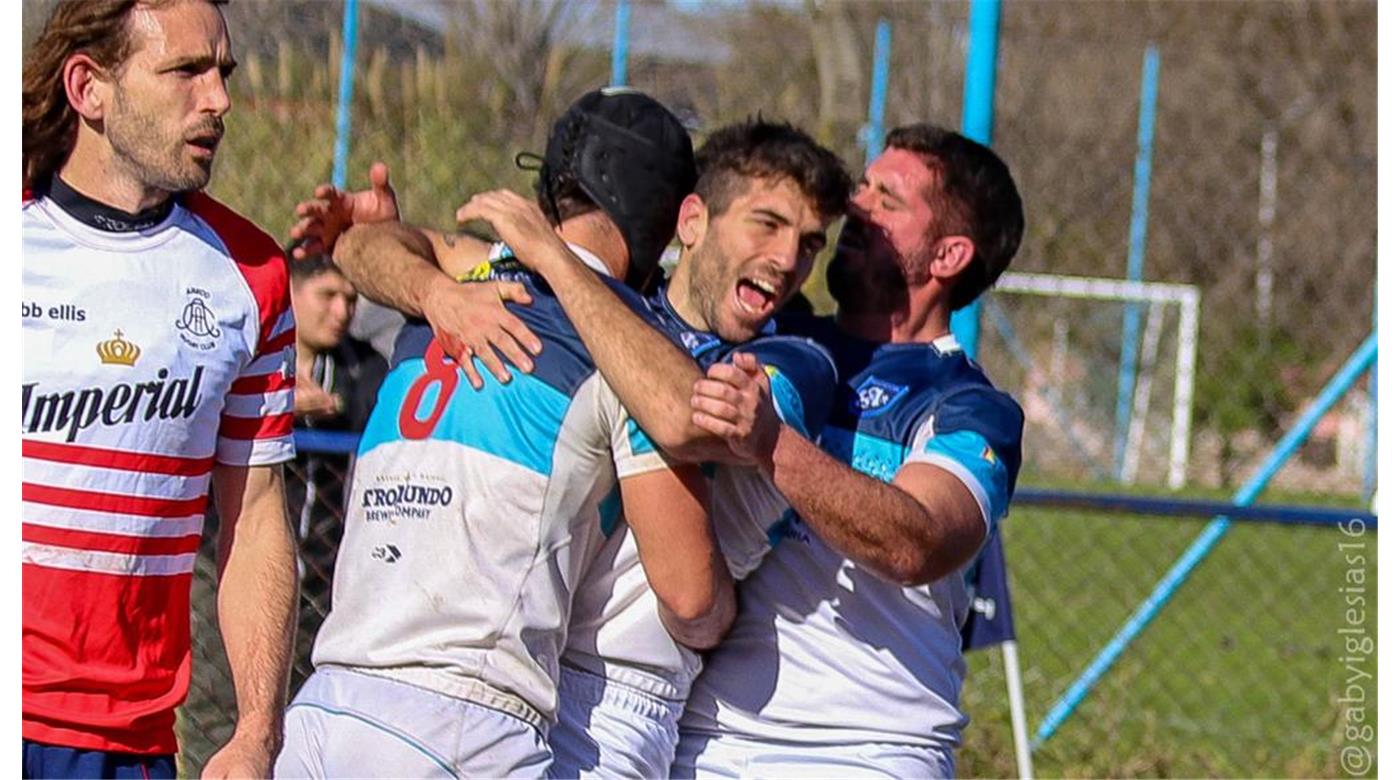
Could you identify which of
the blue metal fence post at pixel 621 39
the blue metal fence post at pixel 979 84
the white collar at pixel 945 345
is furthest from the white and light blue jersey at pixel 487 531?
the blue metal fence post at pixel 621 39

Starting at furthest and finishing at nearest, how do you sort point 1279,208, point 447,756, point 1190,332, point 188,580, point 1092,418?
point 1092,418
point 1190,332
point 1279,208
point 188,580
point 447,756

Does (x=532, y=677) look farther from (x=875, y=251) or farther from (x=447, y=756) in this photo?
(x=875, y=251)

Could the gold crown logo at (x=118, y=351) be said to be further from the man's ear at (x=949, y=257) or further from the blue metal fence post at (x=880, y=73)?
the blue metal fence post at (x=880, y=73)

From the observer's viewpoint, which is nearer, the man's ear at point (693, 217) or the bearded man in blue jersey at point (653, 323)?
the bearded man in blue jersey at point (653, 323)

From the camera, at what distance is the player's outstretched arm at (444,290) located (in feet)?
10.3

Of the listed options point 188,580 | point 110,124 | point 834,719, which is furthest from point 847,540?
point 110,124

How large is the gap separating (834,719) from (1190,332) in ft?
39.9

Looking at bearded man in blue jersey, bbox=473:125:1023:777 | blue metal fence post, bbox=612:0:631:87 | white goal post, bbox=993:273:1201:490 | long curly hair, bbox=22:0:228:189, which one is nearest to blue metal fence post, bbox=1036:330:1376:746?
bearded man in blue jersey, bbox=473:125:1023:777

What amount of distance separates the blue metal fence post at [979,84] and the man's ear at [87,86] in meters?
2.87

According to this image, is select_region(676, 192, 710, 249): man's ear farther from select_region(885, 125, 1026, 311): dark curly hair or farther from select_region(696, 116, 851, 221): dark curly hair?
select_region(885, 125, 1026, 311): dark curly hair

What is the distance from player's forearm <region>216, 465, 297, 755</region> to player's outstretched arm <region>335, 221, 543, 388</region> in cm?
41

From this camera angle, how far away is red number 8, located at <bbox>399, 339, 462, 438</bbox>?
3.16 metres

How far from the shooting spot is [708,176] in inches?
142

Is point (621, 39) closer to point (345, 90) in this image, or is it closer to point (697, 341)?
point (345, 90)
